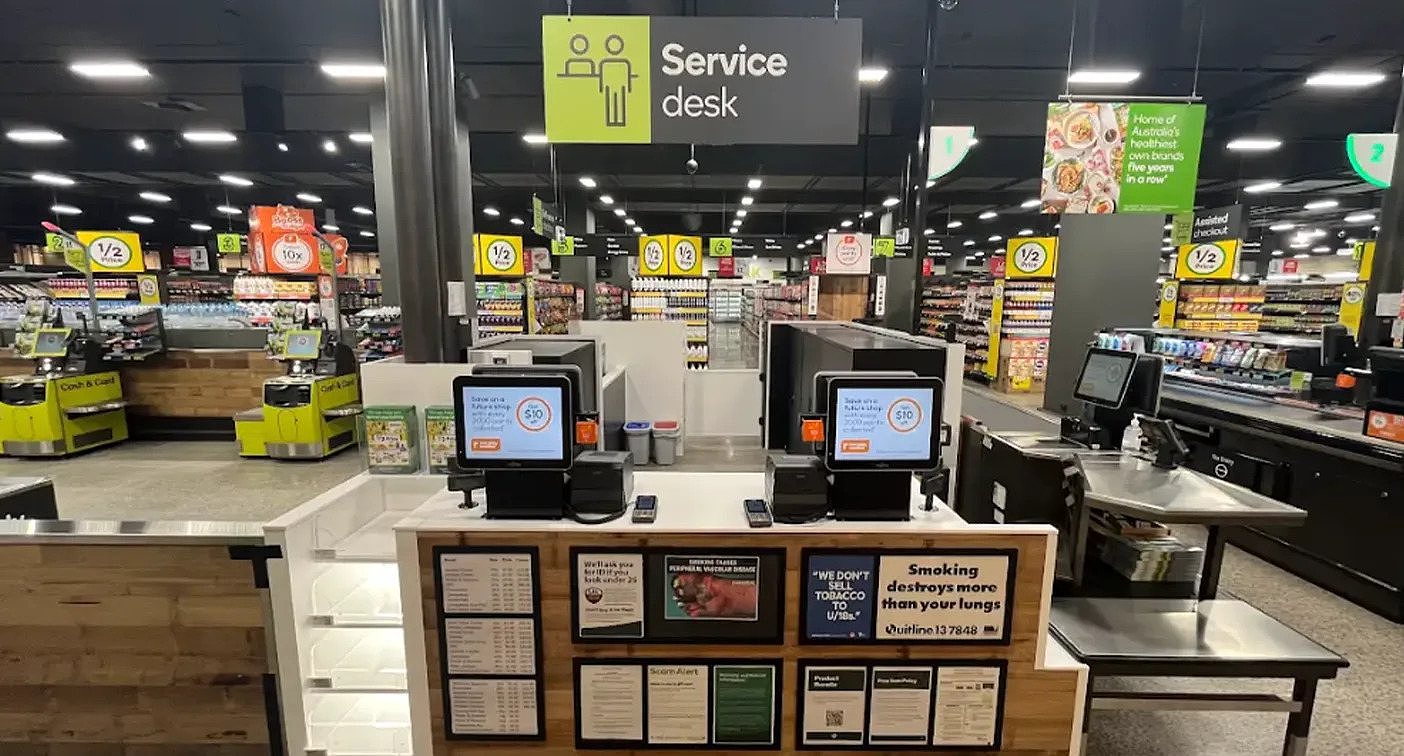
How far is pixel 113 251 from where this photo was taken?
449 inches

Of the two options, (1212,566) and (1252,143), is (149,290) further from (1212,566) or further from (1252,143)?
(1252,143)

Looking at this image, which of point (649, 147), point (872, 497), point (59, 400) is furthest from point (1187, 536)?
point (59, 400)

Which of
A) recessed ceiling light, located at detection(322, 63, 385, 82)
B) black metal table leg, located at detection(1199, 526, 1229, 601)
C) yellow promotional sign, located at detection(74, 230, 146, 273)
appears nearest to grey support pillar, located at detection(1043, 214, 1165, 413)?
black metal table leg, located at detection(1199, 526, 1229, 601)

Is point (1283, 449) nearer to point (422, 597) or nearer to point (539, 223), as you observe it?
point (422, 597)

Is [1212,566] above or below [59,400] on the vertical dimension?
below

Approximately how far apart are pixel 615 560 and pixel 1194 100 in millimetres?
6308

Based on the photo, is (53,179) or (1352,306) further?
(53,179)

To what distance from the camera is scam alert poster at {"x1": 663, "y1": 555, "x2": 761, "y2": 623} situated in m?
1.66

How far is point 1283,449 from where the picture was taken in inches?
164

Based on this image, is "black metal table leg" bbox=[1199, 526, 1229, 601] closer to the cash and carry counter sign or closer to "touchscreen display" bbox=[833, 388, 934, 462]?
"touchscreen display" bbox=[833, 388, 934, 462]

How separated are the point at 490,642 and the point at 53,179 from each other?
18198 mm

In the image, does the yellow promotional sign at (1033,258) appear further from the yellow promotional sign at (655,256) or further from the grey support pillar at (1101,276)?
the yellow promotional sign at (655,256)

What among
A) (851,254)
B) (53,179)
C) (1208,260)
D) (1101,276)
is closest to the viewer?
(1101,276)

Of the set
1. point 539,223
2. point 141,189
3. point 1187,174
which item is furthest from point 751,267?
point 1187,174
